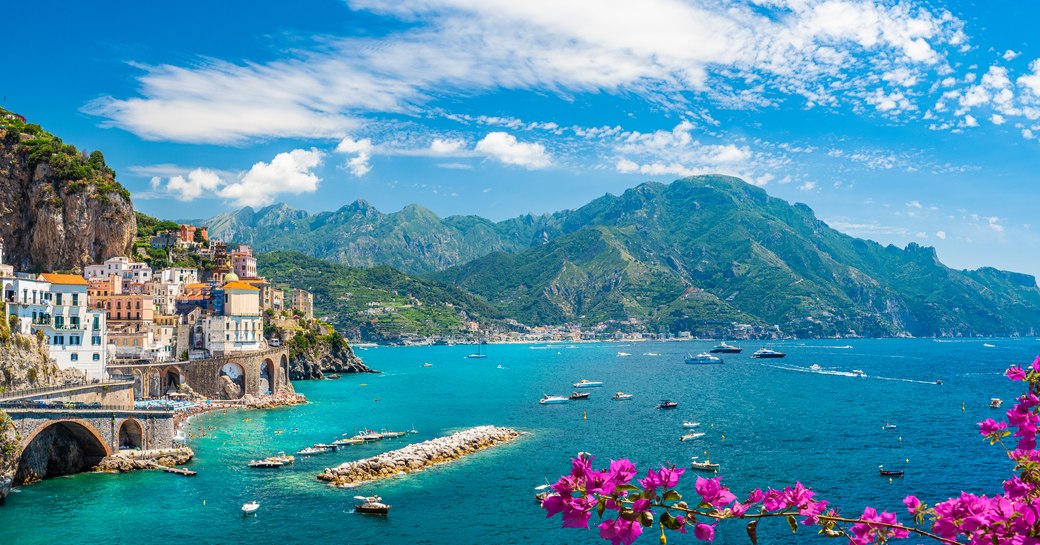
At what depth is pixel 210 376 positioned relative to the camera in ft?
307

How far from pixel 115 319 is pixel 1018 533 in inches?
4277

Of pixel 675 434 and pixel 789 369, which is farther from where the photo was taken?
pixel 789 369

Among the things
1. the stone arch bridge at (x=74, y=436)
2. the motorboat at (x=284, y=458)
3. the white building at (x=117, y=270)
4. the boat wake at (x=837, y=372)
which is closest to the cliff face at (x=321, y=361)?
the white building at (x=117, y=270)

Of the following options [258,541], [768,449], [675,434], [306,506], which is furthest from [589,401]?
[258,541]

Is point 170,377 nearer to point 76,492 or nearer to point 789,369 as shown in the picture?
point 76,492

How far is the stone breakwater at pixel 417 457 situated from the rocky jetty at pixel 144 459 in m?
12.3

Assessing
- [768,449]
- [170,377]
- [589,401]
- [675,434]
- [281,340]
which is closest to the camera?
[768,449]

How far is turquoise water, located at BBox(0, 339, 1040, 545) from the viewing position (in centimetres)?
4091

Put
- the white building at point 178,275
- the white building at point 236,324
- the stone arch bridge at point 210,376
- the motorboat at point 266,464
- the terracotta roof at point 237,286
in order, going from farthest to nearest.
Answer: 1. the white building at point 178,275
2. the terracotta roof at point 237,286
3. the white building at point 236,324
4. the stone arch bridge at point 210,376
5. the motorboat at point 266,464

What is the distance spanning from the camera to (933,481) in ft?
173

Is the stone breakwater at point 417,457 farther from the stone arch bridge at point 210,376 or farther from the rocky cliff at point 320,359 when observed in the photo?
the rocky cliff at point 320,359

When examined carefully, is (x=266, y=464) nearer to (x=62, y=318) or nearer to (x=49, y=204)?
(x=62, y=318)

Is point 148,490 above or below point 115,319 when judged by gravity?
below

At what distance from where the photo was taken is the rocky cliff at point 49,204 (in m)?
102
